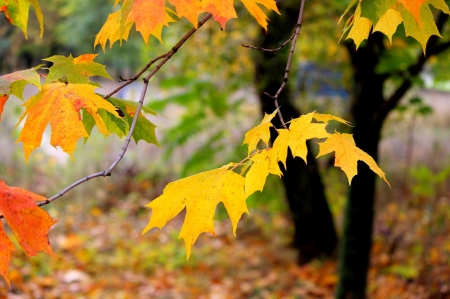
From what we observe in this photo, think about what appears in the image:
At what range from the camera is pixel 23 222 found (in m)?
0.99

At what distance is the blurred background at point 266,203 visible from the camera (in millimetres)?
3738

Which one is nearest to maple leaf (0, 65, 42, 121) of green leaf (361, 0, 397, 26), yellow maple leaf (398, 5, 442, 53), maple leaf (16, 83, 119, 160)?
maple leaf (16, 83, 119, 160)

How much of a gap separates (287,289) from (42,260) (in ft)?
7.10

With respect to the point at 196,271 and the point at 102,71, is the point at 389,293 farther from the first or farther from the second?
the point at 102,71

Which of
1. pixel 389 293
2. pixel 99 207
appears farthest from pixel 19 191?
pixel 99 207

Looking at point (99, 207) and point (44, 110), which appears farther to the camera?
point (99, 207)

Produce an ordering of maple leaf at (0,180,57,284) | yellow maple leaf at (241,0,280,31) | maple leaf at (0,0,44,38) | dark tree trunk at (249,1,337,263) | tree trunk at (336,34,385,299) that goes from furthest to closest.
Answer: dark tree trunk at (249,1,337,263) → tree trunk at (336,34,385,299) → maple leaf at (0,0,44,38) → yellow maple leaf at (241,0,280,31) → maple leaf at (0,180,57,284)

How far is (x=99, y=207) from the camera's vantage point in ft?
21.0

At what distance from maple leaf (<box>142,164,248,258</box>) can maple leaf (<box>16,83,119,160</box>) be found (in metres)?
0.21

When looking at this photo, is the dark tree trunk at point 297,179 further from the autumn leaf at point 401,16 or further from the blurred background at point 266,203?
the autumn leaf at point 401,16

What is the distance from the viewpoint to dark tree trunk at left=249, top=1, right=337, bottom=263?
12.6ft

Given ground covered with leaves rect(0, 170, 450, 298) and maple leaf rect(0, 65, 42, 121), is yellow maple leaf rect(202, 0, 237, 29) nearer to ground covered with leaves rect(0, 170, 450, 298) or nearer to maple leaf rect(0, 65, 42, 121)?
maple leaf rect(0, 65, 42, 121)

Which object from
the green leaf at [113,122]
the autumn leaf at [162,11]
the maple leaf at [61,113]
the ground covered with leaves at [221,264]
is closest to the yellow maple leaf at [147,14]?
the autumn leaf at [162,11]

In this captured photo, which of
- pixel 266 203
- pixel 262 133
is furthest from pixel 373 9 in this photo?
pixel 266 203
